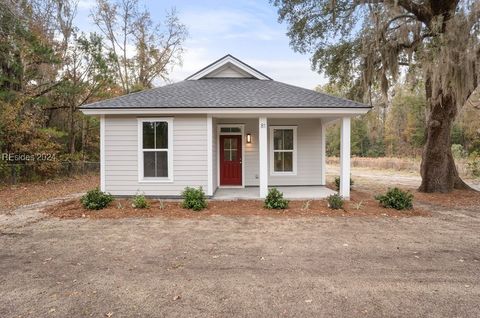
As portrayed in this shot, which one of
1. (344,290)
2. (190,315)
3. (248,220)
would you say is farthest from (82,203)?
(344,290)

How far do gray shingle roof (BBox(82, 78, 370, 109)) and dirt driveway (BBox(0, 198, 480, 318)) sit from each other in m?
3.46

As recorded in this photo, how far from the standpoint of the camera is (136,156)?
8.89m

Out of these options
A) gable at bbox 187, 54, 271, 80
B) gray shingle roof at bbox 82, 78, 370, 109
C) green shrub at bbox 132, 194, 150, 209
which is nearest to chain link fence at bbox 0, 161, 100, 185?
gray shingle roof at bbox 82, 78, 370, 109

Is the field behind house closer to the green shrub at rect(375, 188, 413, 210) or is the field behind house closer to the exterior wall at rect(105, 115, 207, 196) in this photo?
the green shrub at rect(375, 188, 413, 210)

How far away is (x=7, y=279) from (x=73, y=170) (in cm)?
1395

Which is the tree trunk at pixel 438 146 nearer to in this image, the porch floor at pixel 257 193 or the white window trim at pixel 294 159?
the porch floor at pixel 257 193

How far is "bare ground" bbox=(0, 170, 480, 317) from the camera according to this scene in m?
3.14

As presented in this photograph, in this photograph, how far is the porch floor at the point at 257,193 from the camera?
9.02m

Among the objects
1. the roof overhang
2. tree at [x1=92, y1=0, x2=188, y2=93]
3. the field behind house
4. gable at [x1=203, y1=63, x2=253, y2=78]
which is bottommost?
the field behind house

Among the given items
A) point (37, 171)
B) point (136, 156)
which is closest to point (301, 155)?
point (136, 156)

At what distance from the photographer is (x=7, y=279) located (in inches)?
150

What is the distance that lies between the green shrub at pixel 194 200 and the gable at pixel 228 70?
17.9 ft

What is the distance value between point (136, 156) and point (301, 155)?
225 inches

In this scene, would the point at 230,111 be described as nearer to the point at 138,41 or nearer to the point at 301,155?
the point at 301,155
